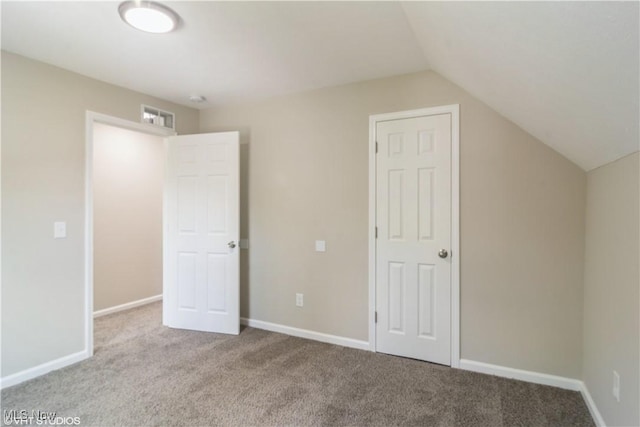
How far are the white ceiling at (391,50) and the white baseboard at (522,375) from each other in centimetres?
150

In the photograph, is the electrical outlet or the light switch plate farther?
the light switch plate

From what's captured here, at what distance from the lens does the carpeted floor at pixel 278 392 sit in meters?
2.03

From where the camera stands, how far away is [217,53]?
244cm

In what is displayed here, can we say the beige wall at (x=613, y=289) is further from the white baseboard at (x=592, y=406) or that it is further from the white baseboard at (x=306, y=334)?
the white baseboard at (x=306, y=334)

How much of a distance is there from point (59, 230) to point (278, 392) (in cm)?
218

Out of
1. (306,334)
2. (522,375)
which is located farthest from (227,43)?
(522,375)

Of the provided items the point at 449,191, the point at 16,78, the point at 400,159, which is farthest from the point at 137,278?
the point at 449,191

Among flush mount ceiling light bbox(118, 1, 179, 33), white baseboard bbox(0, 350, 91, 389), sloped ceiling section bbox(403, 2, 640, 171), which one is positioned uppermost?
flush mount ceiling light bbox(118, 1, 179, 33)

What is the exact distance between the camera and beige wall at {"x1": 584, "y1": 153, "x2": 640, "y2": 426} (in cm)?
154

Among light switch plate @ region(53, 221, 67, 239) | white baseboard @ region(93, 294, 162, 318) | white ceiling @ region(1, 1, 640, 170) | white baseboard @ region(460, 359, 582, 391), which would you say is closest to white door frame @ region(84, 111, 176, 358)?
light switch plate @ region(53, 221, 67, 239)

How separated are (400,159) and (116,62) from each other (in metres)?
2.41

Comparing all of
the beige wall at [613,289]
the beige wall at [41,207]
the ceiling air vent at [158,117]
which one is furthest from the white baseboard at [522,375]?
the ceiling air vent at [158,117]

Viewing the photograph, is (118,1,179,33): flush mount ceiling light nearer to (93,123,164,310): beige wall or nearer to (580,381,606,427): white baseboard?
(93,123,164,310): beige wall

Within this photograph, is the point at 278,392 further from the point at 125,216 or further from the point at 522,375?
the point at 125,216
